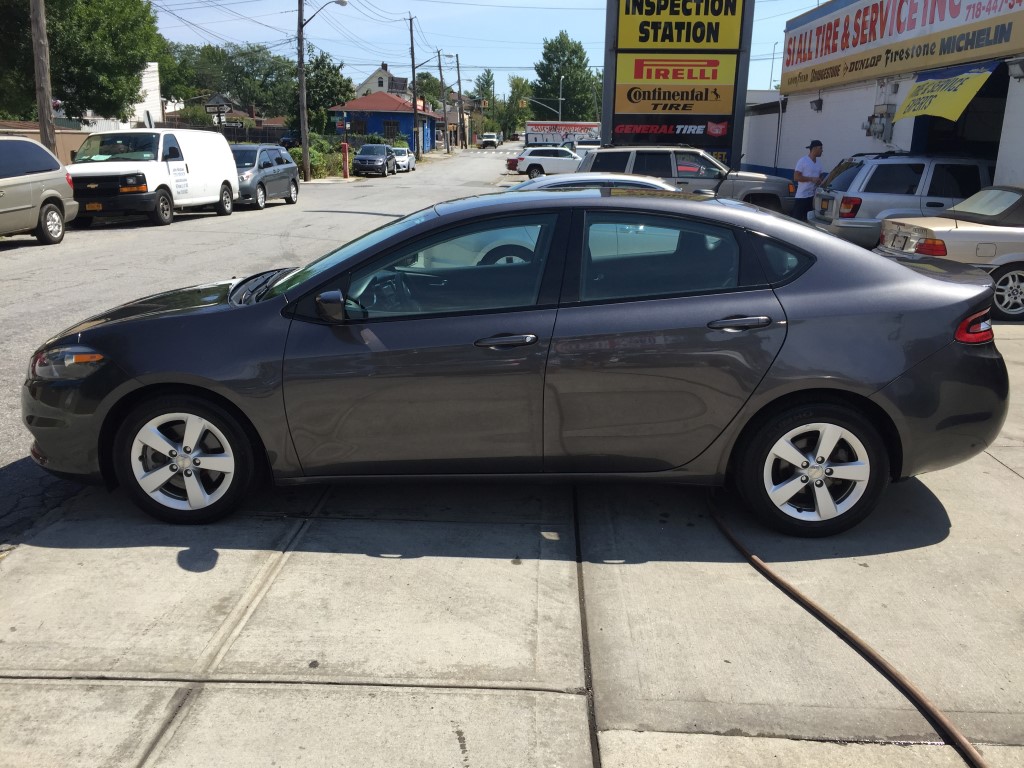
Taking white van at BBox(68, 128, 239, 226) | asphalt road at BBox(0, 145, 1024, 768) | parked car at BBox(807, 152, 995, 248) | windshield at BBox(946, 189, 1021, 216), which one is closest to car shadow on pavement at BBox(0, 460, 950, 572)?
asphalt road at BBox(0, 145, 1024, 768)

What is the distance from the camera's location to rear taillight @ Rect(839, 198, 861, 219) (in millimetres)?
11718

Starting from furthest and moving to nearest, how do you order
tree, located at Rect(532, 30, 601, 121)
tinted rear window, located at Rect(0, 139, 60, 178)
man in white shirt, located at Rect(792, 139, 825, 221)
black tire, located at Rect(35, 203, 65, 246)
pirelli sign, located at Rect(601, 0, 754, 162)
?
tree, located at Rect(532, 30, 601, 121), pirelli sign, located at Rect(601, 0, 754, 162), man in white shirt, located at Rect(792, 139, 825, 221), black tire, located at Rect(35, 203, 65, 246), tinted rear window, located at Rect(0, 139, 60, 178)

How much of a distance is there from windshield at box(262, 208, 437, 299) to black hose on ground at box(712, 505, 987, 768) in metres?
2.18

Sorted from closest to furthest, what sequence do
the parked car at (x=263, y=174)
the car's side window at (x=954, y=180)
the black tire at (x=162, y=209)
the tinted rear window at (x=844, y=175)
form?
the car's side window at (x=954, y=180), the tinted rear window at (x=844, y=175), the black tire at (x=162, y=209), the parked car at (x=263, y=174)

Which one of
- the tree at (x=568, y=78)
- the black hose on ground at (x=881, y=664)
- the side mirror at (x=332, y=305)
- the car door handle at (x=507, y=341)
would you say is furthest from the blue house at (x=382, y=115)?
the black hose on ground at (x=881, y=664)

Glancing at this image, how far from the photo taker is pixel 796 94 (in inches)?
956

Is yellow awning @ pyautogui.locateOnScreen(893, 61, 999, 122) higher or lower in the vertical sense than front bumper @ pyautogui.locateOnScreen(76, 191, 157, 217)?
higher

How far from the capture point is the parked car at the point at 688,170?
14852 mm

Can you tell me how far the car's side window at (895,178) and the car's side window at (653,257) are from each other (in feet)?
28.4

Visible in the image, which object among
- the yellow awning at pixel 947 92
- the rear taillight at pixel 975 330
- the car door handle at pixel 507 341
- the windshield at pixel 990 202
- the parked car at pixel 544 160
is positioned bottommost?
the car door handle at pixel 507 341

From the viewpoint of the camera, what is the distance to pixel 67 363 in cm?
420

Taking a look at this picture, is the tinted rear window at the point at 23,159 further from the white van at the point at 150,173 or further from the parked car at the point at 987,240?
the parked car at the point at 987,240

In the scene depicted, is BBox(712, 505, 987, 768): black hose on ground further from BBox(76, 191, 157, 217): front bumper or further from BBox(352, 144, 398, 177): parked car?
BBox(352, 144, 398, 177): parked car

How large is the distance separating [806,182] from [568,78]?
97191 millimetres
